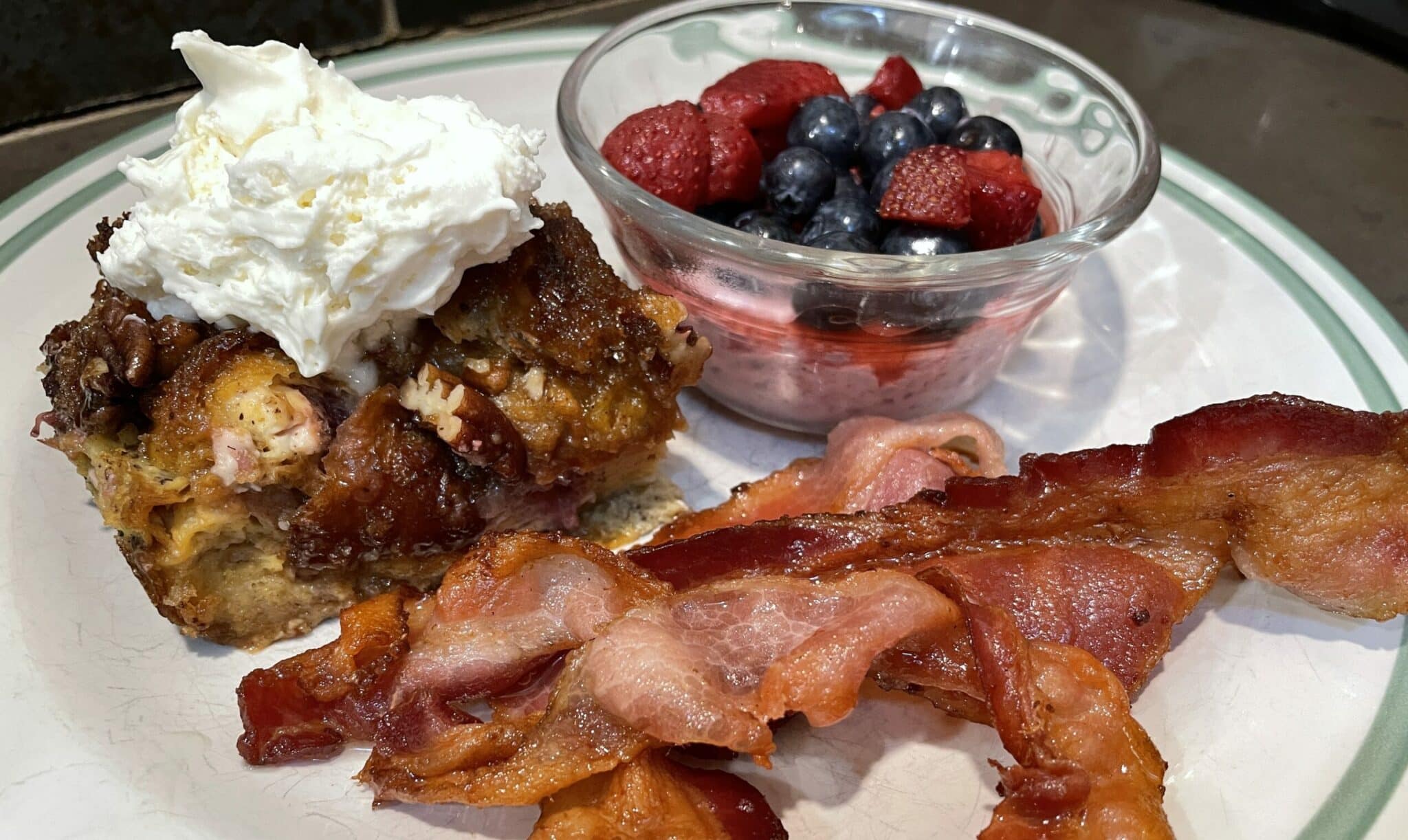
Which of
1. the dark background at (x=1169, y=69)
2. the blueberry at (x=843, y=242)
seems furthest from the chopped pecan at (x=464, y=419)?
the dark background at (x=1169, y=69)

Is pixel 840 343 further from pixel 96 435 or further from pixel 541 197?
pixel 96 435

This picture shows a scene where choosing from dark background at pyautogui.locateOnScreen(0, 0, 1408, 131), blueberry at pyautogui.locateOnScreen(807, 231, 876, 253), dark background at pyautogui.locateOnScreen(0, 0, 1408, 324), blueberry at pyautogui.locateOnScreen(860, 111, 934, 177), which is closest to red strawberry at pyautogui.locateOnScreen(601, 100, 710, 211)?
blueberry at pyautogui.locateOnScreen(807, 231, 876, 253)

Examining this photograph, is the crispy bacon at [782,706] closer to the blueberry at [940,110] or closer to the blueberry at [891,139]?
the blueberry at [891,139]

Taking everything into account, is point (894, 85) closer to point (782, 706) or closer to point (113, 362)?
point (782, 706)

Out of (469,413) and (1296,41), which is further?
(1296,41)

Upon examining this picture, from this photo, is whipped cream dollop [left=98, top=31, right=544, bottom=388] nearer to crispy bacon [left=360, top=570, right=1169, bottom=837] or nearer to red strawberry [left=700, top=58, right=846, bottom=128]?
crispy bacon [left=360, top=570, right=1169, bottom=837]

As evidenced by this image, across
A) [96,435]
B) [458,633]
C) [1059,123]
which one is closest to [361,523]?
[458,633]
